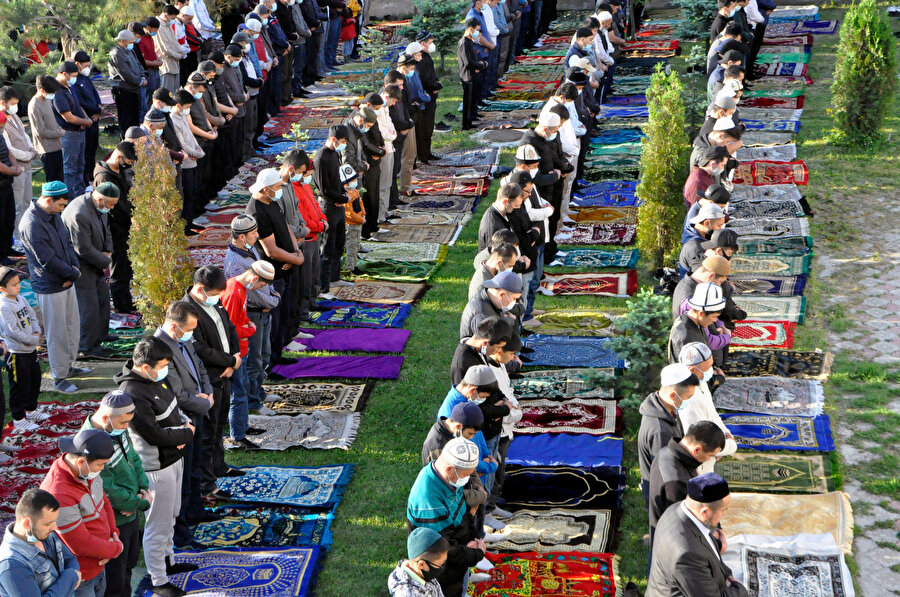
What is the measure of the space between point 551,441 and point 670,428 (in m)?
2.29

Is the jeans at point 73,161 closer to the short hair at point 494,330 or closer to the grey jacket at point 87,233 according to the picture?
the grey jacket at point 87,233

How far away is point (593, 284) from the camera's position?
12203mm

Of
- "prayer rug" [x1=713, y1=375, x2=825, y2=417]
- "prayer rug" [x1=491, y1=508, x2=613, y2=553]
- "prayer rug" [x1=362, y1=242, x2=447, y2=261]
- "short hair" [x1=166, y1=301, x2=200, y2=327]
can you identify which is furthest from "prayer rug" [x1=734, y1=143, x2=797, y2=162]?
"short hair" [x1=166, y1=301, x2=200, y2=327]

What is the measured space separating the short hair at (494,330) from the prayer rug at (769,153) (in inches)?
357

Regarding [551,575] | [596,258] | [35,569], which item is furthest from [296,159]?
[35,569]

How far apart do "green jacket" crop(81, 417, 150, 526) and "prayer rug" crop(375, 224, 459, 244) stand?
7331mm

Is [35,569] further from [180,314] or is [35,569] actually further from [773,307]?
[773,307]

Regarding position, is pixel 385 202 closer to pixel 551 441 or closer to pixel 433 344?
pixel 433 344

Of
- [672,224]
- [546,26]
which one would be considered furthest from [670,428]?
[546,26]

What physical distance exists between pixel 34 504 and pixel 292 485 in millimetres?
3088

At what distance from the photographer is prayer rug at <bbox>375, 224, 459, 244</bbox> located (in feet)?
44.7

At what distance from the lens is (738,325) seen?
1103cm

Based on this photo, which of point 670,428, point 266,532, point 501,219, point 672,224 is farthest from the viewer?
point 672,224

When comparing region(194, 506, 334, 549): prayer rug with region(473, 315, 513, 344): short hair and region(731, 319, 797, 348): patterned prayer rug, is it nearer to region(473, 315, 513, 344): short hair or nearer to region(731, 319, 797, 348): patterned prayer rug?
region(473, 315, 513, 344): short hair
